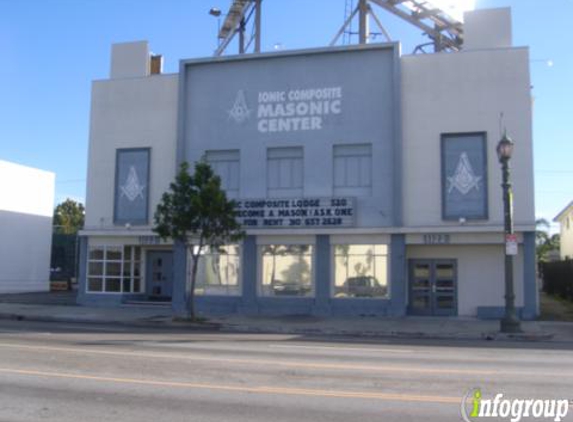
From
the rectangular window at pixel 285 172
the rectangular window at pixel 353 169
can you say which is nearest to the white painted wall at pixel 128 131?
the rectangular window at pixel 285 172

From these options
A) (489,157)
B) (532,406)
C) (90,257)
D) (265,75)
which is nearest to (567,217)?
(489,157)

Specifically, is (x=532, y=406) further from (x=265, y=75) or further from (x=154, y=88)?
(x=154, y=88)

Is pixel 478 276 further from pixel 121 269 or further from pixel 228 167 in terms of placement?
pixel 121 269

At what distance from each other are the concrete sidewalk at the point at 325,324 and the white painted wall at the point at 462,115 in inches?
165

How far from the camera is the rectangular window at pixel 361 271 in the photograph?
25156 mm

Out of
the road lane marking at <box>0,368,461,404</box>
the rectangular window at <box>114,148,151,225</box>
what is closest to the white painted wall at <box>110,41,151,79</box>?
the rectangular window at <box>114,148,151,225</box>

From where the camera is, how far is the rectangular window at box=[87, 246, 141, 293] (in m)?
29.1

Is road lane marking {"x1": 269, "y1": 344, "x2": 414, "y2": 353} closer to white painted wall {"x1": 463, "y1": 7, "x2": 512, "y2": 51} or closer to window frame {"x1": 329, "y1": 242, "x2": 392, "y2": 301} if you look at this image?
window frame {"x1": 329, "y1": 242, "x2": 392, "y2": 301}

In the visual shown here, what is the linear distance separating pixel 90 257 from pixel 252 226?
7989 millimetres

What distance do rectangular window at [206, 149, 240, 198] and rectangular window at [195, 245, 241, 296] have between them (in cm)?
240

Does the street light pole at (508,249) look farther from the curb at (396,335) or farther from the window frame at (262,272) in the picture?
the window frame at (262,272)

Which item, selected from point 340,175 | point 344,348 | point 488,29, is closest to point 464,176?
point 340,175

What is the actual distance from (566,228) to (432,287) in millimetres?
30014

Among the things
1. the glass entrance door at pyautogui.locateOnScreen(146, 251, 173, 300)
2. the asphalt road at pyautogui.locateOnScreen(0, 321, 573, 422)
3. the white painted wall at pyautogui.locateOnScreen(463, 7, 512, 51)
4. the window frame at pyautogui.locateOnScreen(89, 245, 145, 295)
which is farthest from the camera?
the glass entrance door at pyautogui.locateOnScreen(146, 251, 173, 300)
